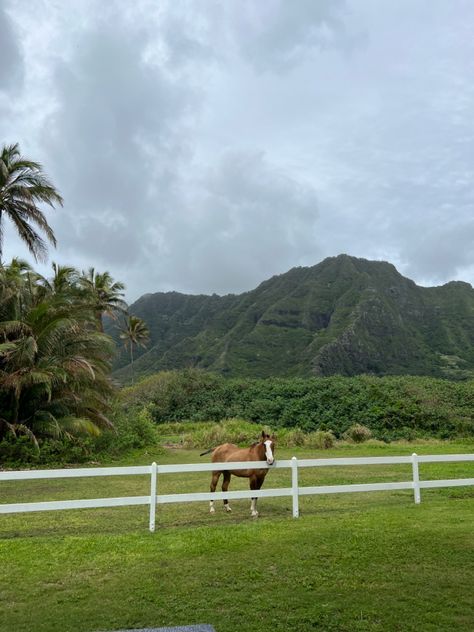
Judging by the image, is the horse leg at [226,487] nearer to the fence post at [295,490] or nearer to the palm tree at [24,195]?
the fence post at [295,490]

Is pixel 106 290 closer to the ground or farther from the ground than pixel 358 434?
farther from the ground

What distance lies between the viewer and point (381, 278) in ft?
388

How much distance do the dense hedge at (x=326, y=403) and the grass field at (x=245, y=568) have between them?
17728mm

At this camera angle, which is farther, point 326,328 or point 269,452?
point 326,328

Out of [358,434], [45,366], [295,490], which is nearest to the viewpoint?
[295,490]

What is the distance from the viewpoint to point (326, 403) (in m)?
35.1

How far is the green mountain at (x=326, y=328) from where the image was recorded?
84.5 metres

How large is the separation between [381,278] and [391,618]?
4642 inches

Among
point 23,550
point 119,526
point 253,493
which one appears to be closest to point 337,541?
point 253,493

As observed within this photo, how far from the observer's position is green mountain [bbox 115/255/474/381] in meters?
84.5

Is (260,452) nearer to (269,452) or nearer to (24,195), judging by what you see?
(269,452)

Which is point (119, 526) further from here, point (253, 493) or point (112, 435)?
point (112, 435)

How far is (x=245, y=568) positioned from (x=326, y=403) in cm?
2922

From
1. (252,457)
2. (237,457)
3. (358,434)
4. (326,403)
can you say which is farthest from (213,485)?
(326,403)
